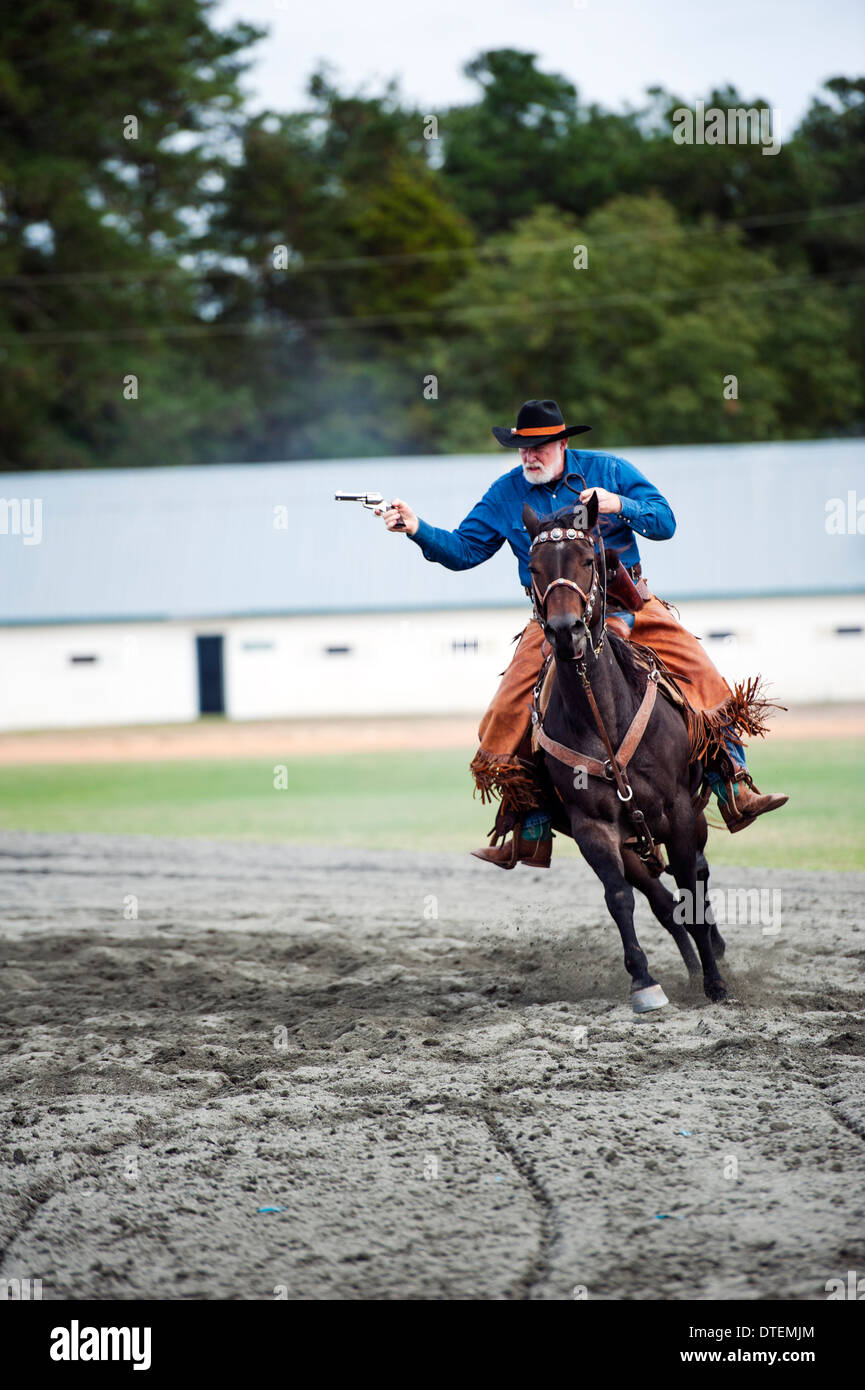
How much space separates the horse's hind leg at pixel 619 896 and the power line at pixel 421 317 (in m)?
41.7

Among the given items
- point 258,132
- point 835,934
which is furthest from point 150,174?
point 835,934

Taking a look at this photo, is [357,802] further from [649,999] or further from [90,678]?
[90,678]

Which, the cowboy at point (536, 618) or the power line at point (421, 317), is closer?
the cowboy at point (536, 618)

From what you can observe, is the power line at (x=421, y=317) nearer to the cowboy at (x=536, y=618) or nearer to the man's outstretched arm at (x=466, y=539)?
the man's outstretched arm at (x=466, y=539)

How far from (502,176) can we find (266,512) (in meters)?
26.1

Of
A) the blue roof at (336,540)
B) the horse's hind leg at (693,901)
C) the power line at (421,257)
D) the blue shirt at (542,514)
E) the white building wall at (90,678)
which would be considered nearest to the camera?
the blue shirt at (542,514)

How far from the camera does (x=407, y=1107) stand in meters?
5.31

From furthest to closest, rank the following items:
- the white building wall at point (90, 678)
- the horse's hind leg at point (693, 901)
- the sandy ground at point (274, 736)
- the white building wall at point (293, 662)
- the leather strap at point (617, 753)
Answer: the white building wall at point (90, 678) < the white building wall at point (293, 662) < the sandy ground at point (274, 736) < the horse's hind leg at point (693, 901) < the leather strap at point (617, 753)

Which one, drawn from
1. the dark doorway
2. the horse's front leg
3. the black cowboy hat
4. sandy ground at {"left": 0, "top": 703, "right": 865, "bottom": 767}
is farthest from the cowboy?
the dark doorway

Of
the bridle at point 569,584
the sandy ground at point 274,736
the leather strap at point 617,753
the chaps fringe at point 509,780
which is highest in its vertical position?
the bridle at point 569,584

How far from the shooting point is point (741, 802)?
283 inches

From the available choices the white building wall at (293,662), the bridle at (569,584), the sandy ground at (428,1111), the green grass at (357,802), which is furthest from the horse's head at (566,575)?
the white building wall at (293,662)

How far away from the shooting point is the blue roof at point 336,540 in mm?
34031

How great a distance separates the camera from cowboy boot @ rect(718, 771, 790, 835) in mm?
7145
